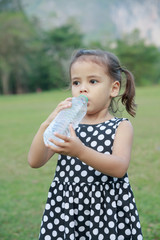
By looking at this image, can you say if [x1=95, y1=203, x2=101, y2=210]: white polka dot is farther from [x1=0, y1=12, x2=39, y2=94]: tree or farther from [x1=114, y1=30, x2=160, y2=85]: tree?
[x1=114, y1=30, x2=160, y2=85]: tree

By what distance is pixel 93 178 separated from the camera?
73.0 inches

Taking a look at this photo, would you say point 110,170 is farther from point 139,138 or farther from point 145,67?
point 145,67

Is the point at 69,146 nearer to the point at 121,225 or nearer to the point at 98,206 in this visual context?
the point at 98,206

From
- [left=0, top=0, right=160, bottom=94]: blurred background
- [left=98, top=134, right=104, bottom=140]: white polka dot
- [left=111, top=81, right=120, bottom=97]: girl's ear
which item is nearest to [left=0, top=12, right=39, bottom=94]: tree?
[left=0, top=0, right=160, bottom=94]: blurred background

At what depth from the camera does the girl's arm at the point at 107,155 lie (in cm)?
152

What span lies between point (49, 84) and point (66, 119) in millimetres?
40916

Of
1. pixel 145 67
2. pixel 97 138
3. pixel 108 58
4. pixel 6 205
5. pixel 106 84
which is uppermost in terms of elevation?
pixel 145 67

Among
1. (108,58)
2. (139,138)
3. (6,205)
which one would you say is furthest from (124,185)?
(139,138)

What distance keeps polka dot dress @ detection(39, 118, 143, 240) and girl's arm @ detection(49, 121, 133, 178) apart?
6cm

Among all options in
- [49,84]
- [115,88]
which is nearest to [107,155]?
[115,88]

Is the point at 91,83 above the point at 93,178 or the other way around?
above

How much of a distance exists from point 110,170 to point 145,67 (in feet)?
151

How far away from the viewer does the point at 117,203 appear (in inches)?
73.4

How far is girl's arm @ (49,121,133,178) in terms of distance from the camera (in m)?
1.52
